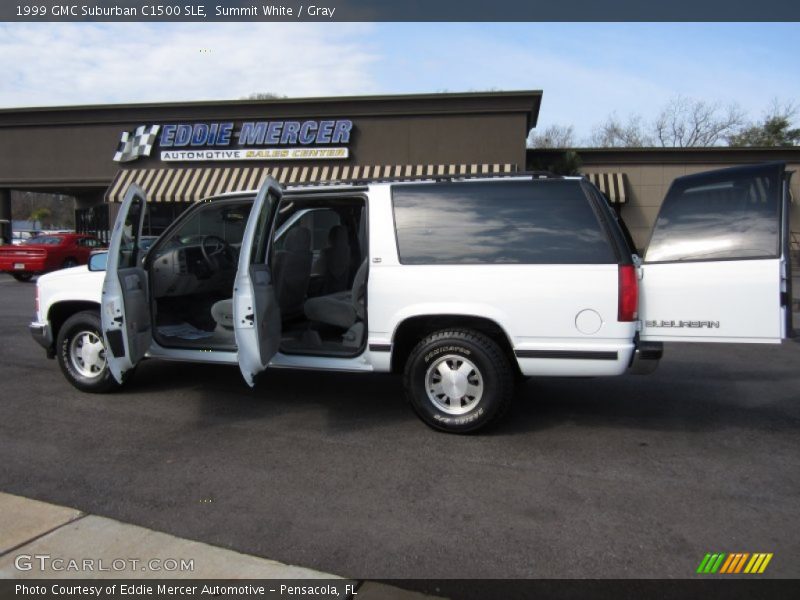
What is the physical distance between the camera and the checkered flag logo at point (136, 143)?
22.4m

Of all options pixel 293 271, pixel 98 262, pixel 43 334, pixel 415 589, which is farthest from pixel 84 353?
pixel 415 589

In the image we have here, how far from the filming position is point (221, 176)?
72.0 ft

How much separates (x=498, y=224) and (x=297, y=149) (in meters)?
17.8

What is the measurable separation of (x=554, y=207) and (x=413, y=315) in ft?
4.26

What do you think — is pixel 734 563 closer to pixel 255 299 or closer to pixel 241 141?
pixel 255 299

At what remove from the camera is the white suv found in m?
4.37

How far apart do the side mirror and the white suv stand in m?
0.40

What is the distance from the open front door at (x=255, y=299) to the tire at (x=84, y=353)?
5.87 feet

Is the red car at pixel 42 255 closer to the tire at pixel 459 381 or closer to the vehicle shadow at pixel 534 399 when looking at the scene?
the vehicle shadow at pixel 534 399

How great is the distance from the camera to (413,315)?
4.82 m

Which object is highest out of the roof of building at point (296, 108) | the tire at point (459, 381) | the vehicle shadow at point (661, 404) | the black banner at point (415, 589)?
the roof of building at point (296, 108)

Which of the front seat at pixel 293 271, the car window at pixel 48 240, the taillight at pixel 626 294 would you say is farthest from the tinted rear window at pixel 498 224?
the car window at pixel 48 240

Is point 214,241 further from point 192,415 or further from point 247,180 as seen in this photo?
point 247,180

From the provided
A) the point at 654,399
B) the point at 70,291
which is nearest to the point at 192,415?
the point at 70,291
